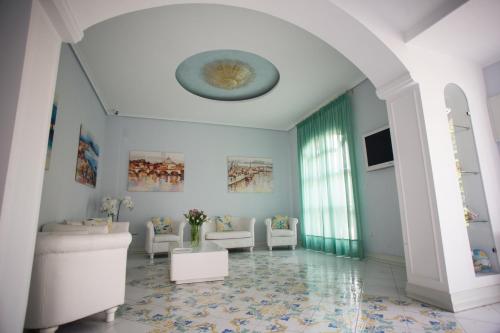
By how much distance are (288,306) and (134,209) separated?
4.80m

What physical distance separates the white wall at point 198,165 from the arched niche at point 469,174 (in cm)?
491

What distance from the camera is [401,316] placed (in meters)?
2.17

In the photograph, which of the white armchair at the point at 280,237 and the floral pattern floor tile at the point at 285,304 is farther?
the white armchair at the point at 280,237

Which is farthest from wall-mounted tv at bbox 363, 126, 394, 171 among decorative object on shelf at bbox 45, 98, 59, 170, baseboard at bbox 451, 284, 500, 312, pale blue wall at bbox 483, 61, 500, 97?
decorative object on shelf at bbox 45, 98, 59, 170

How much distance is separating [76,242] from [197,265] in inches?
67.8

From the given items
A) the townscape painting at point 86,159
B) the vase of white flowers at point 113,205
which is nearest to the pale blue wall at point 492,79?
the townscape painting at point 86,159

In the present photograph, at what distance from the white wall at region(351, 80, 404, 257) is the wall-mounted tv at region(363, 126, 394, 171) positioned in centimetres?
11

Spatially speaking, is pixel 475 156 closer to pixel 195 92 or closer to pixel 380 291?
pixel 380 291

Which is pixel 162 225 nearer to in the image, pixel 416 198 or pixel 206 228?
pixel 206 228

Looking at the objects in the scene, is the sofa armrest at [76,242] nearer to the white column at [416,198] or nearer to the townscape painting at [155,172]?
the white column at [416,198]

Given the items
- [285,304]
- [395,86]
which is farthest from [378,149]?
[285,304]

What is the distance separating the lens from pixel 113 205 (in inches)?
216

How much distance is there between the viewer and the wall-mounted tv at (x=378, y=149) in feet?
14.4

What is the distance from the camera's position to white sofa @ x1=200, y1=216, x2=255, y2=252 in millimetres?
5766
